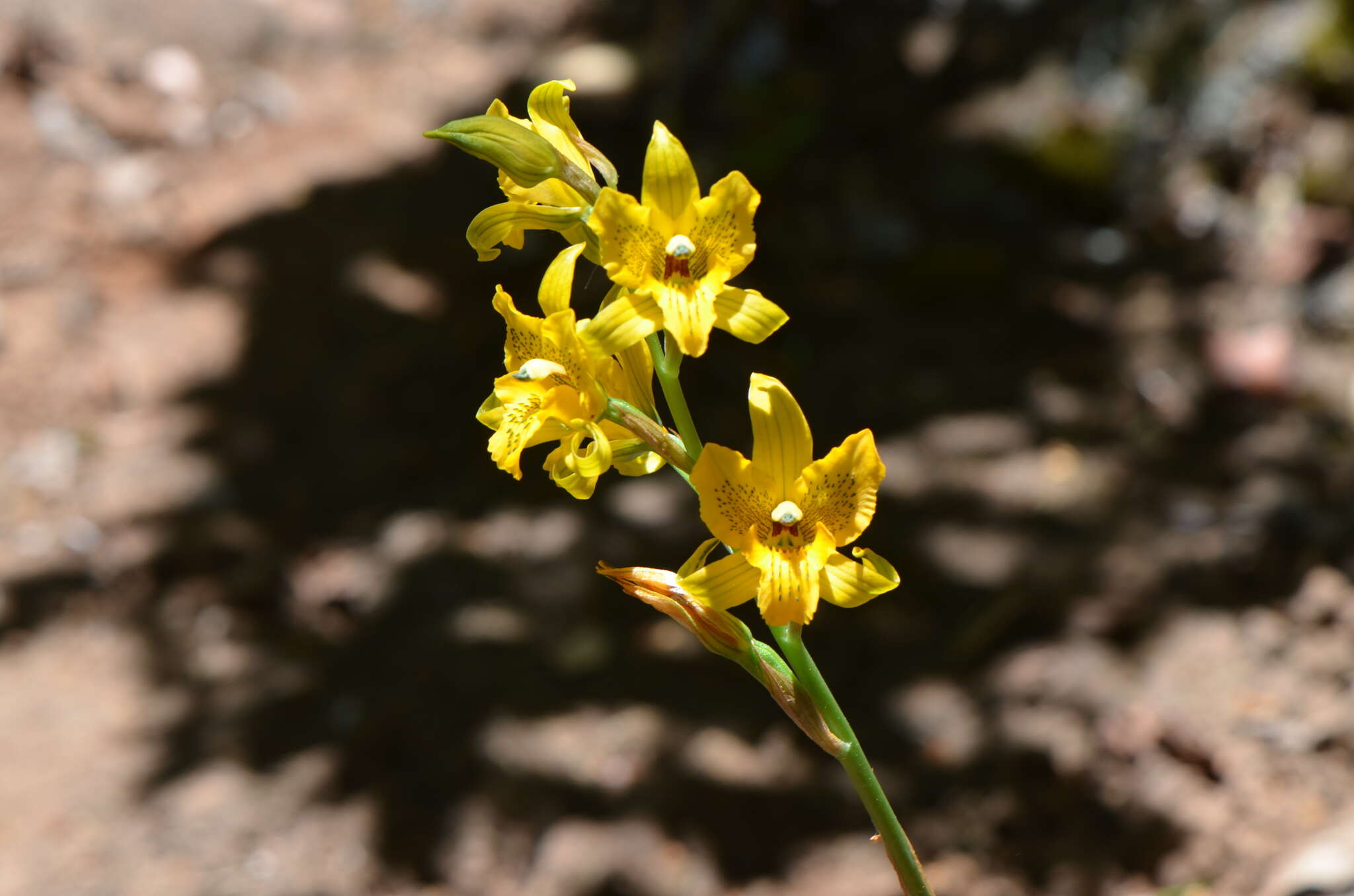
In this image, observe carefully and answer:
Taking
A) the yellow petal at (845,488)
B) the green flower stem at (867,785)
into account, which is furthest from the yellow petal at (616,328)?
the green flower stem at (867,785)

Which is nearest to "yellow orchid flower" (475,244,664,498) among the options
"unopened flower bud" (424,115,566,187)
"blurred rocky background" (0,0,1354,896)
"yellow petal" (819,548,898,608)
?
"unopened flower bud" (424,115,566,187)

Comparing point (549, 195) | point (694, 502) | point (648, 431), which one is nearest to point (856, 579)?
point (648, 431)

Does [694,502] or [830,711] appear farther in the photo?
[694,502]

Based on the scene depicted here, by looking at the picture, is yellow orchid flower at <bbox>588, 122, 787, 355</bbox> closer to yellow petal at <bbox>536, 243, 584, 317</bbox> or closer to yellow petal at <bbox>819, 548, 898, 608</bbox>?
yellow petal at <bbox>536, 243, 584, 317</bbox>

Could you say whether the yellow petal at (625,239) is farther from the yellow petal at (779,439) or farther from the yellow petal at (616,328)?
the yellow petal at (779,439)

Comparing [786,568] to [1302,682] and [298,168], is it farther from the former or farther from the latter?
[298,168]

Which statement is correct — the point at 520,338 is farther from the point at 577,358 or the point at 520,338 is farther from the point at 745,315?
the point at 745,315

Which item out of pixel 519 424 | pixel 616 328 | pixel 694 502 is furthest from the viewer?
pixel 694 502
